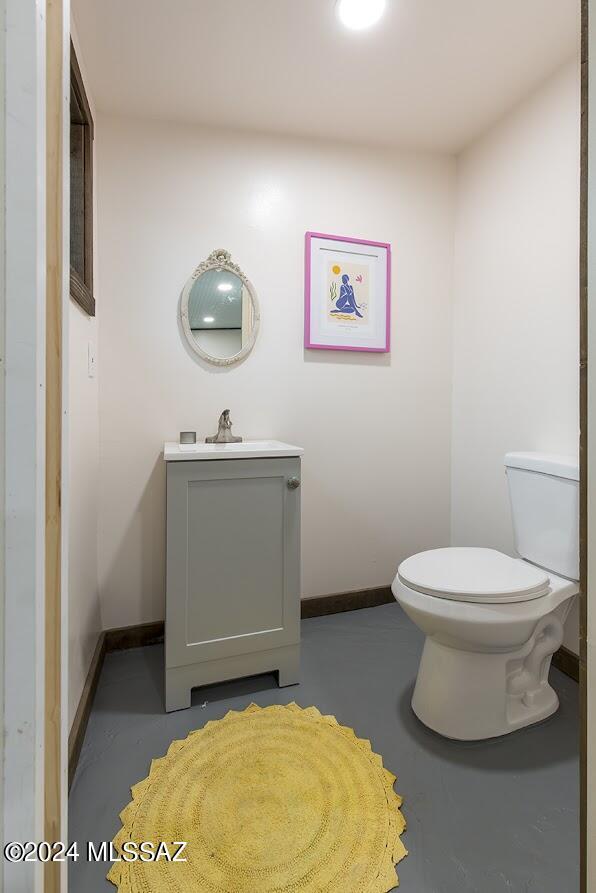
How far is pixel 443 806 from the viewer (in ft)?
3.62

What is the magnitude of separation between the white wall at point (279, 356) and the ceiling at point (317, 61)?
5.4 inches

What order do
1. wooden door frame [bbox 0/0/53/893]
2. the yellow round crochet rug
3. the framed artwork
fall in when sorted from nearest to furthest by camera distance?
wooden door frame [bbox 0/0/53/893] < the yellow round crochet rug < the framed artwork

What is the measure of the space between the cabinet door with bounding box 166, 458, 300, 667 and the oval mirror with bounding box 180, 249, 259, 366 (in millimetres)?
652

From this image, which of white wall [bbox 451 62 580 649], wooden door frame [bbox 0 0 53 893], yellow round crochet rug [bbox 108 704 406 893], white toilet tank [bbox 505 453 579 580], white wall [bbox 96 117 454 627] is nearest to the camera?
wooden door frame [bbox 0 0 53 893]

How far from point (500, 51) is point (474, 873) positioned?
242 centimetres

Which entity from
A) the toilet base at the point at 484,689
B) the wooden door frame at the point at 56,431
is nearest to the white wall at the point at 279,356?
the toilet base at the point at 484,689

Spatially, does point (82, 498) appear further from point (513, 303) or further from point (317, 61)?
point (513, 303)

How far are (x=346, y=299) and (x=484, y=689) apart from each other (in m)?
1.66

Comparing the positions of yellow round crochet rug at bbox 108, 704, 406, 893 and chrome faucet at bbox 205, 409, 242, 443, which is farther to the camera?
chrome faucet at bbox 205, 409, 242, 443

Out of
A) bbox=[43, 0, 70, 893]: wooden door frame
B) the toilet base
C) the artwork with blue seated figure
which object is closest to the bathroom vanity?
the toilet base

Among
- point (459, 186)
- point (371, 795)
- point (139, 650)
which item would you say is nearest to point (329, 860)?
point (371, 795)

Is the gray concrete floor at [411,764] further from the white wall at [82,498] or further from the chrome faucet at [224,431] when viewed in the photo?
the chrome faucet at [224,431]

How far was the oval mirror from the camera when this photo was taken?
1.87 metres

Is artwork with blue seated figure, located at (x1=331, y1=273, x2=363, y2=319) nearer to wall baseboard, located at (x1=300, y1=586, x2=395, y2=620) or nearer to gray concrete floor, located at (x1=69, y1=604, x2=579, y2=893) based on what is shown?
wall baseboard, located at (x1=300, y1=586, x2=395, y2=620)
